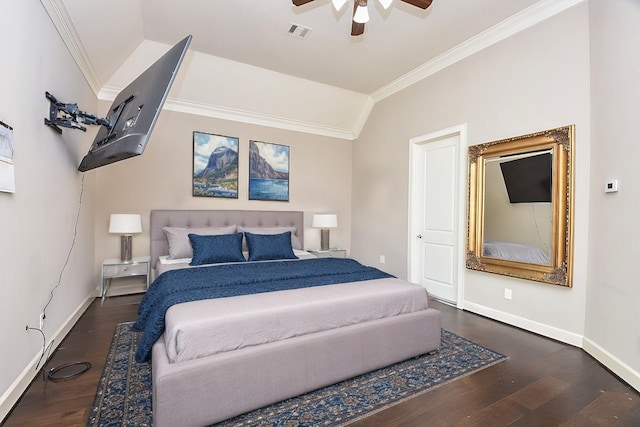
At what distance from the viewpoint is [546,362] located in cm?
236

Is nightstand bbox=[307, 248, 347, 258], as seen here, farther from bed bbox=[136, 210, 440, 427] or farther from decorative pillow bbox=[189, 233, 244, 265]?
bed bbox=[136, 210, 440, 427]

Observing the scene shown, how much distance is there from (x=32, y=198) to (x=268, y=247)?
7.24 feet

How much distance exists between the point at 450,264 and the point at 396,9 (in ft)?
9.50

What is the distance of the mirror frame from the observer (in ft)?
8.75

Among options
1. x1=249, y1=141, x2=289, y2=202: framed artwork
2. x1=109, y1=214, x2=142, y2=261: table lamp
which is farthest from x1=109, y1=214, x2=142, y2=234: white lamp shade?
x1=249, y1=141, x2=289, y2=202: framed artwork

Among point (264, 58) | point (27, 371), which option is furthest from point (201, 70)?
point (27, 371)

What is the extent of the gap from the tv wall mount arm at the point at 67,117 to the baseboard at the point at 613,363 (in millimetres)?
4147

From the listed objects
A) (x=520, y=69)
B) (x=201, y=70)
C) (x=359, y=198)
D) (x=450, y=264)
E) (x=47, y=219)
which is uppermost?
(x=201, y=70)

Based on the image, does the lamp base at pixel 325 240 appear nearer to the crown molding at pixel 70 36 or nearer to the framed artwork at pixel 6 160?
the crown molding at pixel 70 36

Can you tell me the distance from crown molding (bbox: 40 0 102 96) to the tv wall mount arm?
1.96 ft

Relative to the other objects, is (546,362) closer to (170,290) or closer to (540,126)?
(540,126)

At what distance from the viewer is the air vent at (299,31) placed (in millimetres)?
3250

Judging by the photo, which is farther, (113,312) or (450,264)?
(450,264)

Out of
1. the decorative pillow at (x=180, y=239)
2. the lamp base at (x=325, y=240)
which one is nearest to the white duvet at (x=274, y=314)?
the decorative pillow at (x=180, y=239)
